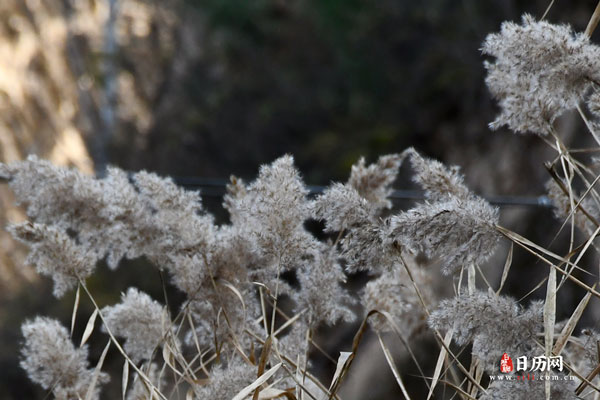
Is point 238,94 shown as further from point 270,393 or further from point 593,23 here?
point 270,393

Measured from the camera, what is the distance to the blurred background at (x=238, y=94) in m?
3.88

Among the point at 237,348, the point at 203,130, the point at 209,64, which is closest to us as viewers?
the point at 237,348

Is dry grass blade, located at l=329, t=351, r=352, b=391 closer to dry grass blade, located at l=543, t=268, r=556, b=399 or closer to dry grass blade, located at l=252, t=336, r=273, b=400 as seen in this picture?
dry grass blade, located at l=252, t=336, r=273, b=400

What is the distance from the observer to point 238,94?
4.88 metres

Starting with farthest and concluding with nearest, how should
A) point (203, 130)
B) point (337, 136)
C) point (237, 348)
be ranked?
1. point (203, 130)
2. point (337, 136)
3. point (237, 348)

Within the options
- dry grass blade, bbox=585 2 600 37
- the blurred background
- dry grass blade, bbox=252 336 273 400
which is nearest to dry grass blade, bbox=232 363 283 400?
dry grass blade, bbox=252 336 273 400

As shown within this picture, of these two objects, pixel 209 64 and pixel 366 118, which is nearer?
pixel 366 118

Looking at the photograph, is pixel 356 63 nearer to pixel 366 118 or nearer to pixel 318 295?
pixel 366 118

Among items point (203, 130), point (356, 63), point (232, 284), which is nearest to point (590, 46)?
point (232, 284)

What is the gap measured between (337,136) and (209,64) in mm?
1391

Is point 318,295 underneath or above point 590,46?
underneath

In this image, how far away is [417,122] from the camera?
414 centimetres

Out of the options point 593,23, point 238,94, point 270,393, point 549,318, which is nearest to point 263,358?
point 270,393

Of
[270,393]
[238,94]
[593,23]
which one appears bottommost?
[270,393]
